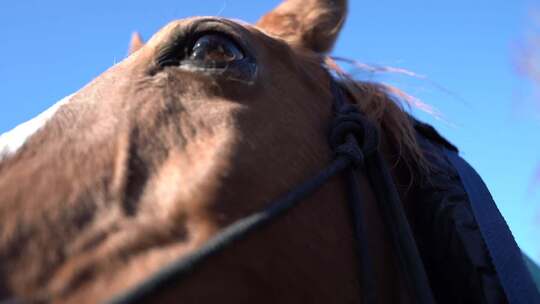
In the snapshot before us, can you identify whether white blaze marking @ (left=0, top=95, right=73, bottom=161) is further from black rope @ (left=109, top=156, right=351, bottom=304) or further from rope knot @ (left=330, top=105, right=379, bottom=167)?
rope knot @ (left=330, top=105, right=379, bottom=167)

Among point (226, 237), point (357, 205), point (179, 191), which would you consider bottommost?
point (357, 205)

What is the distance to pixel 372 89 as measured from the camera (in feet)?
7.07

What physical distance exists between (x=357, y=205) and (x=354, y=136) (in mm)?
258

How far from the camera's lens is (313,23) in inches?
89.3

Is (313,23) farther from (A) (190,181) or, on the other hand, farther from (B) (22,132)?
(B) (22,132)

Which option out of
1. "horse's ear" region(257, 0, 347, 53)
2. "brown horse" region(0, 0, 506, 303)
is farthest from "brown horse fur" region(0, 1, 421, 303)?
"horse's ear" region(257, 0, 347, 53)

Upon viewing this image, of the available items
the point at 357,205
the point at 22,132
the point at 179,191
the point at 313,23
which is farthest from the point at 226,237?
the point at 313,23

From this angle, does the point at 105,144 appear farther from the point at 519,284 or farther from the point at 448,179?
the point at 519,284

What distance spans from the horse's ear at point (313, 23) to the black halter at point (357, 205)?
1.17 ft

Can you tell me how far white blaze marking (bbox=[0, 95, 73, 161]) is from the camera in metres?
1.44

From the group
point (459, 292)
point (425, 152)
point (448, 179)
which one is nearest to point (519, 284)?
point (459, 292)

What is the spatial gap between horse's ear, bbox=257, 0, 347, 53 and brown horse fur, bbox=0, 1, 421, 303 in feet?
1.27

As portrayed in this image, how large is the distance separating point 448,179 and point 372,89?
501 mm

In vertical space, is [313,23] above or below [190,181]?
above
